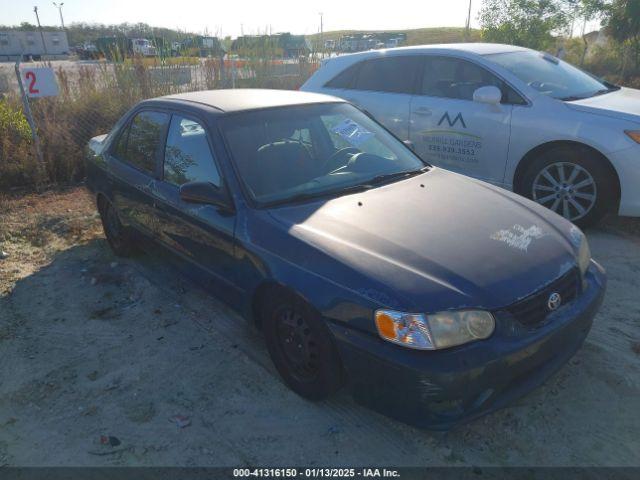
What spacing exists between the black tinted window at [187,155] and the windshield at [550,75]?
3389 millimetres

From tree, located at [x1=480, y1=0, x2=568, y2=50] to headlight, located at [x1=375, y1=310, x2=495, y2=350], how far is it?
16.4 meters

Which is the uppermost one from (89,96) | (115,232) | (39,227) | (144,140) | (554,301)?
(144,140)

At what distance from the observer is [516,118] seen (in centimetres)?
484

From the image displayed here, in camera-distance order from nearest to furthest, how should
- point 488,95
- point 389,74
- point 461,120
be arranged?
1. point 488,95
2. point 461,120
3. point 389,74

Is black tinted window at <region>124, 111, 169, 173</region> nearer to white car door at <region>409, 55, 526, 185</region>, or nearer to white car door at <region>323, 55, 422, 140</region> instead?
white car door at <region>323, 55, 422, 140</region>

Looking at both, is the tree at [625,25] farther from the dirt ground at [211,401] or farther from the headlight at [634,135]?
the dirt ground at [211,401]

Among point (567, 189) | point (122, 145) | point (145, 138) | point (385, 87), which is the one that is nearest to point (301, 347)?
point (145, 138)

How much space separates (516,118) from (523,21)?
537 inches

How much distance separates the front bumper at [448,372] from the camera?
2.09m

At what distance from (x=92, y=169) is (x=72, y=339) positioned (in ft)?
6.42

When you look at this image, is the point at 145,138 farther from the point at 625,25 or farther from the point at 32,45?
the point at 32,45

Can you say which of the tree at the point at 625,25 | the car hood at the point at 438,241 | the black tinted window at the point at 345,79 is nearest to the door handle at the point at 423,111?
the black tinted window at the point at 345,79

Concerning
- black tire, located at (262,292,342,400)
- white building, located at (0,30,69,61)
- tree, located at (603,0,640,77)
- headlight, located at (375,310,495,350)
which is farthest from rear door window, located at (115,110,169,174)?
white building, located at (0,30,69,61)

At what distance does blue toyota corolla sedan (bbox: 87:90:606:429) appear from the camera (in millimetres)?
2154
